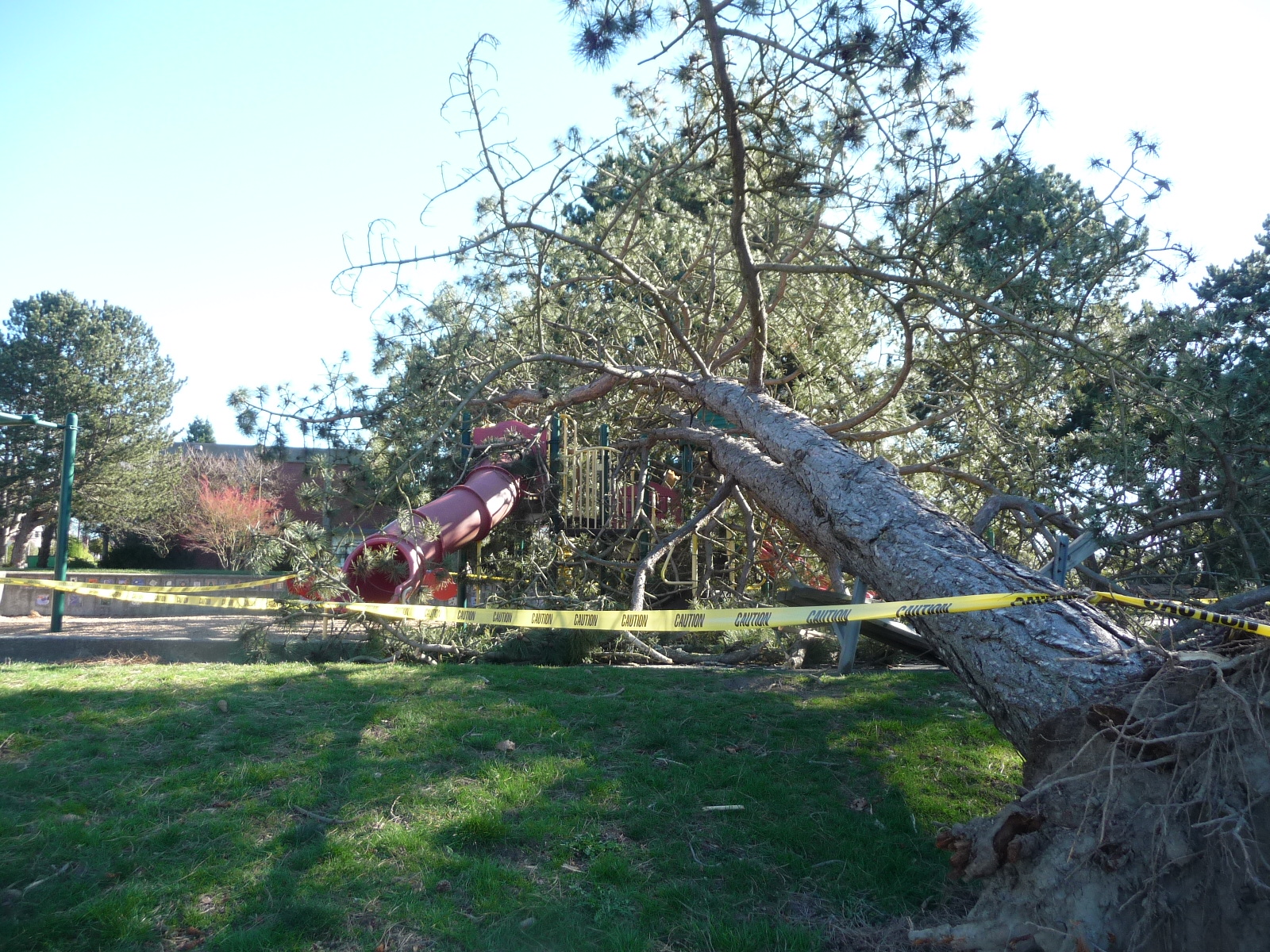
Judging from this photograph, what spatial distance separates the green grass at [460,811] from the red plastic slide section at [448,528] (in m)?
2.52

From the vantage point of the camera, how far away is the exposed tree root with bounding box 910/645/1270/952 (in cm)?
269

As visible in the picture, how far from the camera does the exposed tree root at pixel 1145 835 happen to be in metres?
2.69

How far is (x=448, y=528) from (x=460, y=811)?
580 cm

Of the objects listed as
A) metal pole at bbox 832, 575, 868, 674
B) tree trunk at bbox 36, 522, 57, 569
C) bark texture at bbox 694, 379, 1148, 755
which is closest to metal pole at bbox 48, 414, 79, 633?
bark texture at bbox 694, 379, 1148, 755

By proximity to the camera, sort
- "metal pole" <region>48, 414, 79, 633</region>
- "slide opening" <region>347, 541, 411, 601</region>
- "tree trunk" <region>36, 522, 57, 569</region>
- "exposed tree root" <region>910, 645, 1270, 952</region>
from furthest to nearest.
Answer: "tree trunk" <region>36, 522, 57, 569</region>, "metal pole" <region>48, 414, 79, 633</region>, "slide opening" <region>347, 541, 411, 601</region>, "exposed tree root" <region>910, 645, 1270, 952</region>

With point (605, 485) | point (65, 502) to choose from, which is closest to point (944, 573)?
point (605, 485)

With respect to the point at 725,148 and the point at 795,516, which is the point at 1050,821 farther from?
the point at 725,148

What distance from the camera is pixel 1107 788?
120 inches

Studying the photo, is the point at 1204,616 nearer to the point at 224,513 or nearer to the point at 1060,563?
the point at 1060,563

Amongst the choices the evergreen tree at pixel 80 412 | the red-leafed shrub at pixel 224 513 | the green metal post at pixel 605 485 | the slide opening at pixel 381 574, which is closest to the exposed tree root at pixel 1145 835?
the slide opening at pixel 381 574

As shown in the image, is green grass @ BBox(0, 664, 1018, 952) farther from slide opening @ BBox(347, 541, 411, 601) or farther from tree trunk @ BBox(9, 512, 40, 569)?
tree trunk @ BBox(9, 512, 40, 569)

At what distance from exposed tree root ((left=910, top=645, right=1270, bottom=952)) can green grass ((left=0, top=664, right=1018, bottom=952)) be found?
68 centimetres

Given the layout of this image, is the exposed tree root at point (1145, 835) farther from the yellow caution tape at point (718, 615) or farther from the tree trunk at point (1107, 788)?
the yellow caution tape at point (718, 615)

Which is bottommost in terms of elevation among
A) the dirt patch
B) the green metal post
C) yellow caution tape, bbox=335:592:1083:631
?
the dirt patch
